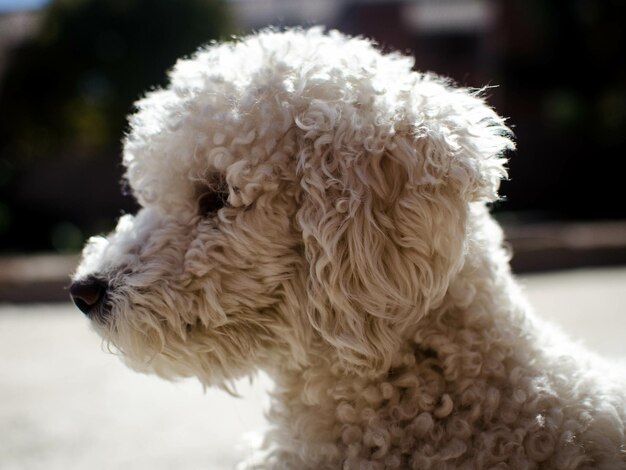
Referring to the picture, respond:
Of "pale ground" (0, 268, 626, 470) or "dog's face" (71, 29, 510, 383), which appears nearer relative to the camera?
"dog's face" (71, 29, 510, 383)

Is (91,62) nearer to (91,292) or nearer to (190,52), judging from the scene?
(190,52)

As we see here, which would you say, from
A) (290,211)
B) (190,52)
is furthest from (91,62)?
(290,211)

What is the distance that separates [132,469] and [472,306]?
6.06 ft

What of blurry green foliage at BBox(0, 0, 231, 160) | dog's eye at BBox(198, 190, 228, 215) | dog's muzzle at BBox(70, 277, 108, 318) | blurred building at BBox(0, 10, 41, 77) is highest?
blurred building at BBox(0, 10, 41, 77)

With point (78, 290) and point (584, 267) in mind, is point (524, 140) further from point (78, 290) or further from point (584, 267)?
point (78, 290)

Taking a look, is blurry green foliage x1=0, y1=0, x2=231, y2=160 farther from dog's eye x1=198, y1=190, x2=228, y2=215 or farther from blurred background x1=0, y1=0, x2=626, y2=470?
dog's eye x1=198, y1=190, x2=228, y2=215

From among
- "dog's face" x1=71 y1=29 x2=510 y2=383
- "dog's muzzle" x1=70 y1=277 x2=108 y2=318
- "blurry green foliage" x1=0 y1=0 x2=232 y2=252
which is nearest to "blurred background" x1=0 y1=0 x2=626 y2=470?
"blurry green foliage" x1=0 y1=0 x2=232 y2=252

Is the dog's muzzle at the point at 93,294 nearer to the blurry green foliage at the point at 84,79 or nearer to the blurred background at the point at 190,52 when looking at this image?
the blurred background at the point at 190,52

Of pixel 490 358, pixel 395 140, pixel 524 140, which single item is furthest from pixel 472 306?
pixel 524 140

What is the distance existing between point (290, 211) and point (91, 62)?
17299 mm

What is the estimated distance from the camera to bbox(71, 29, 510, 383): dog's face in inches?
64.3

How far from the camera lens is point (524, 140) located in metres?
17.7

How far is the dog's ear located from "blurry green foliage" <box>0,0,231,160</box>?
15.8 meters

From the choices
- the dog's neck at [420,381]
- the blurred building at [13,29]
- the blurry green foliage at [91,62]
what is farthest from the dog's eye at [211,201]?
the blurred building at [13,29]
